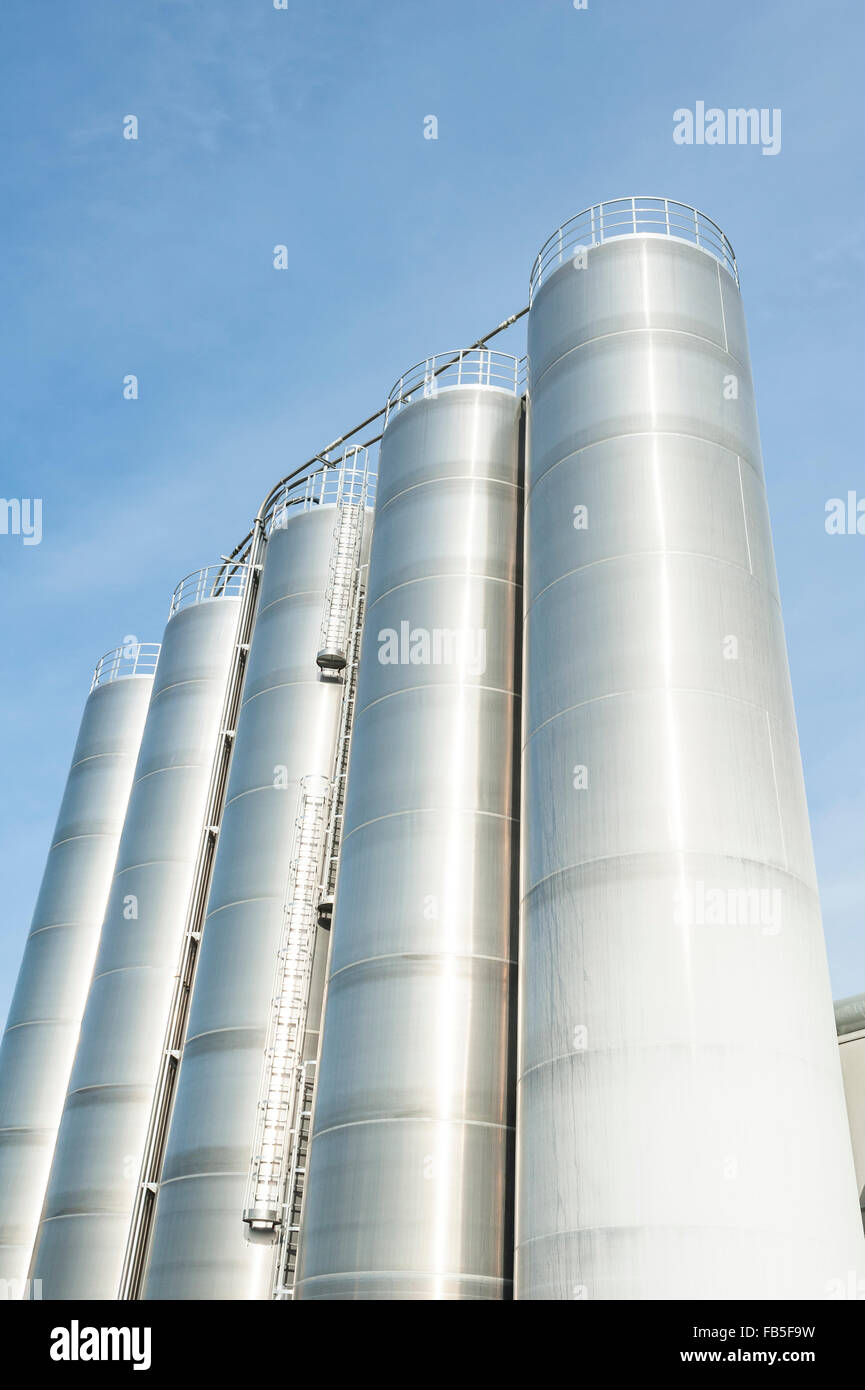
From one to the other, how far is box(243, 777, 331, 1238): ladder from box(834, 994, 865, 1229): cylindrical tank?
931 cm

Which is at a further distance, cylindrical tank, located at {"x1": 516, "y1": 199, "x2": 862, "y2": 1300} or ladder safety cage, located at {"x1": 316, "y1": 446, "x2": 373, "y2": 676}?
ladder safety cage, located at {"x1": 316, "y1": 446, "x2": 373, "y2": 676}

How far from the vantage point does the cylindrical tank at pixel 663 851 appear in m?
14.3

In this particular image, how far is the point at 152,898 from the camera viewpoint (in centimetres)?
3000

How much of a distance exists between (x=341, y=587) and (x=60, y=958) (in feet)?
46.7

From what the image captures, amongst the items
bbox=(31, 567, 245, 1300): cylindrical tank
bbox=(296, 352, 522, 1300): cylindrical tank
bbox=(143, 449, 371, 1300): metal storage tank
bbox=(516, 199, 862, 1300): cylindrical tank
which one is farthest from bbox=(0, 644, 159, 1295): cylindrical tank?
bbox=(516, 199, 862, 1300): cylindrical tank

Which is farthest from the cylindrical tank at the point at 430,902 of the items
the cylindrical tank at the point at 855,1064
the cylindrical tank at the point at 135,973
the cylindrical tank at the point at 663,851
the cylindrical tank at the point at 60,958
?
the cylindrical tank at the point at 60,958

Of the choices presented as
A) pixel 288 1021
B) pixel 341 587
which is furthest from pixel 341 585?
pixel 288 1021

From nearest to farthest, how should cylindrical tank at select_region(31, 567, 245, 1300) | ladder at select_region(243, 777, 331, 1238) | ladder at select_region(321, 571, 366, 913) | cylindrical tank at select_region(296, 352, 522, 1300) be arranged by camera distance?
1. cylindrical tank at select_region(296, 352, 522, 1300)
2. ladder at select_region(243, 777, 331, 1238)
3. ladder at select_region(321, 571, 366, 913)
4. cylindrical tank at select_region(31, 567, 245, 1300)

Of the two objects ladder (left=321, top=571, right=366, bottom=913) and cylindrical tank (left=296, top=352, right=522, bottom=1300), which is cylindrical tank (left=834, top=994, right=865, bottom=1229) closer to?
cylindrical tank (left=296, top=352, right=522, bottom=1300)

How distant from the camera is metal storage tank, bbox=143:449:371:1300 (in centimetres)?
2139

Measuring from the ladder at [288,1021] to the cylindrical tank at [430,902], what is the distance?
2241 millimetres

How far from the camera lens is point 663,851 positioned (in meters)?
16.2
